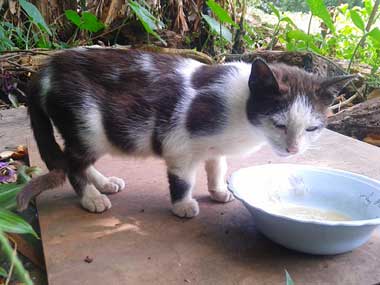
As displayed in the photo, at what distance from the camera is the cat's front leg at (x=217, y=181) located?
2111mm

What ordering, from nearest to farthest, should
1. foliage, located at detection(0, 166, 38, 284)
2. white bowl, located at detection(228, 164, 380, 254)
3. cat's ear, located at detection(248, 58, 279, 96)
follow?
1. foliage, located at detection(0, 166, 38, 284)
2. white bowl, located at detection(228, 164, 380, 254)
3. cat's ear, located at detection(248, 58, 279, 96)

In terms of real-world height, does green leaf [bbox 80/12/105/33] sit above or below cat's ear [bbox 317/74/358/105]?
Result: below

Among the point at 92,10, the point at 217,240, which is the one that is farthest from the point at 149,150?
the point at 92,10

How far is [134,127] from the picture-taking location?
200 centimetres

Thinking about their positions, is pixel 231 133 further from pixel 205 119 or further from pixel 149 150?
pixel 149 150

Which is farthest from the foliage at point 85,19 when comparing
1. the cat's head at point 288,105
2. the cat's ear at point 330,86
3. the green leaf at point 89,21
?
the cat's ear at point 330,86

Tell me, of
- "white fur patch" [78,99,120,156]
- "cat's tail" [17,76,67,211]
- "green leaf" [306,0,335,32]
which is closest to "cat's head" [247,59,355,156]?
"white fur patch" [78,99,120,156]

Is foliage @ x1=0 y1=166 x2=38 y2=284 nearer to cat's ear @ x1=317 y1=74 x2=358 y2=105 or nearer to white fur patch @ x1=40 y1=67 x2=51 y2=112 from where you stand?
white fur patch @ x1=40 y1=67 x2=51 y2=112

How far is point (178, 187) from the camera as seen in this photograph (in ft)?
6.48

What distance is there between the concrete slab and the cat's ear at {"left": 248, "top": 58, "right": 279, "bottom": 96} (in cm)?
55

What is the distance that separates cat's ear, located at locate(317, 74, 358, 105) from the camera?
1.84 metres

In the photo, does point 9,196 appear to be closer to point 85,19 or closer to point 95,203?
point 95,203

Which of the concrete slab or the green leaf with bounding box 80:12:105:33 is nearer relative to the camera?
the concrete slab

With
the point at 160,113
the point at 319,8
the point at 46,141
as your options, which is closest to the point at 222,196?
the point at 160,113
